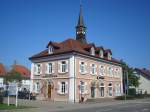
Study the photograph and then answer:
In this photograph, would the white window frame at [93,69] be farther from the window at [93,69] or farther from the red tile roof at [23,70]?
the red tile roof at [23,70]

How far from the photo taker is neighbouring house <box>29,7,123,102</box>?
4053 centimetres

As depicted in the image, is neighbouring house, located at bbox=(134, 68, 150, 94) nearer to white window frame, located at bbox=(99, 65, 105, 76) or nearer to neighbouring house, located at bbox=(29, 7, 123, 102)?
neighbouring house, located at bbox=(29, 7, 123, 102)

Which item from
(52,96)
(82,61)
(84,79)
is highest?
(82,61)

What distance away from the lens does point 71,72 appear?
40.2 metres

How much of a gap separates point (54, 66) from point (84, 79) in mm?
5350

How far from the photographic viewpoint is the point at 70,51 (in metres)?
40.4

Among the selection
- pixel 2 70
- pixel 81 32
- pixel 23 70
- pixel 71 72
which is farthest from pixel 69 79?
pixel 23 70

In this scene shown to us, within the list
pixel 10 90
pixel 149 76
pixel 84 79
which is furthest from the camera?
pixel 149 76

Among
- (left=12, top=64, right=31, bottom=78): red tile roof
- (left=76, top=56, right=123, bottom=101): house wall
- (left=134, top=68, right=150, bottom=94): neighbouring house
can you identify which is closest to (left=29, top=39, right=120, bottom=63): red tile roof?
(left=76, top=56, right=123, bottom=101): house wall

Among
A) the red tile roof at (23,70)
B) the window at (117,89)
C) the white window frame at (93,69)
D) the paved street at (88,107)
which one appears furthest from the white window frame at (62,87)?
the red tile roof at (23,70)

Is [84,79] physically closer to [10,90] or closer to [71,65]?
[71,65]

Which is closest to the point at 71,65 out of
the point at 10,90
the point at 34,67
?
the point at 34,67

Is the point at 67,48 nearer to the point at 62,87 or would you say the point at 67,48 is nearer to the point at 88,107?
the point at 62,87

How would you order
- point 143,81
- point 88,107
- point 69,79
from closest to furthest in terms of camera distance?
point 88,107 → point 69,79 → point 143,81
